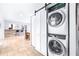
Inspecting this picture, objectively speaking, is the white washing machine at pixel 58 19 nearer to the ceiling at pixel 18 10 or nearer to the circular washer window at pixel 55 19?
the circular washer window at pixel 55 19

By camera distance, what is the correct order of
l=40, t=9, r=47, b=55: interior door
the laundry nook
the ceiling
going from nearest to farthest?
the laundry nook → the ceiling → l=40, t=9, r=47, b=55: interior door

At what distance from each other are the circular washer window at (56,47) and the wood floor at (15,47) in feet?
1.25

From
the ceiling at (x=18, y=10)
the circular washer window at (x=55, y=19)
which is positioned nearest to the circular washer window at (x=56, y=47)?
the circular washer window at (x=55, y=19)

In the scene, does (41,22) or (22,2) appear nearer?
(22,2)

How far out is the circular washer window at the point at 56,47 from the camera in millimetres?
1674

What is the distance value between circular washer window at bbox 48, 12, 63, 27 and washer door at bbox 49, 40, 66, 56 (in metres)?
0.34

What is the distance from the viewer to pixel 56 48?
5.94 ft

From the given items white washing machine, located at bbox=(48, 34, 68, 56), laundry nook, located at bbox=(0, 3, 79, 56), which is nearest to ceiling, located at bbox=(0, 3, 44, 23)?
laundry nook, located at bbox=(0, 3, 79, 56)

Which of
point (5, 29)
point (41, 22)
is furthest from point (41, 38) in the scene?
point (5, 29)

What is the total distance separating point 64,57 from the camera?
64.7 inches

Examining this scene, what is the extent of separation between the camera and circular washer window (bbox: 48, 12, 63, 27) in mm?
1661

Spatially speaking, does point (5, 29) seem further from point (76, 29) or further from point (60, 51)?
point (76, 29)

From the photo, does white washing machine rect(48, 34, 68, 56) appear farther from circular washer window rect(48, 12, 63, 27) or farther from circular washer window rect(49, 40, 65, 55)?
circular washer window rect(48, 12, 63, 27)

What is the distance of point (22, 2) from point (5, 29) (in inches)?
23.0
